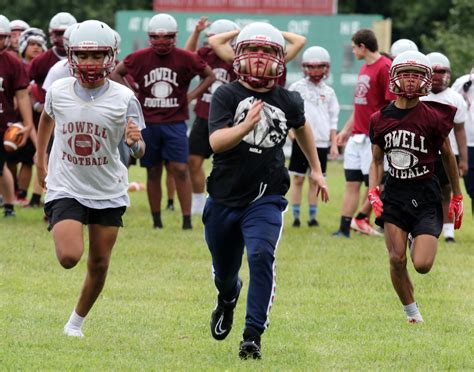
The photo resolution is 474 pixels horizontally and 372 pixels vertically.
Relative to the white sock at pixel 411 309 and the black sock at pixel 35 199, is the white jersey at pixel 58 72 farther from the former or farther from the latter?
the white sock at pixel 411 309

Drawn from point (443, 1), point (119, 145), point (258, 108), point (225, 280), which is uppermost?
point (258, 108)

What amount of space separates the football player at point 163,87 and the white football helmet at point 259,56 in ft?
22.1

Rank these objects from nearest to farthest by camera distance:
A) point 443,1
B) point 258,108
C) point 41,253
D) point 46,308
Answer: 1. point 258,108
2. point 46,308
3. point 41,253
4. point 443,1

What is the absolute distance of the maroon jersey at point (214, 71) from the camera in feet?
53.7

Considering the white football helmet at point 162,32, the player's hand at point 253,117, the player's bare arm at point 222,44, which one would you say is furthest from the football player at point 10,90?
the player's hand at point 253,117

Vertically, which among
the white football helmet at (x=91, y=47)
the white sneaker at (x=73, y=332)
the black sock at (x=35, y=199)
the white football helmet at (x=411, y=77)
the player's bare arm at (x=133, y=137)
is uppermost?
the white football helmet at (x=91, y=47)

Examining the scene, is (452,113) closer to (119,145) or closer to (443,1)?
(119,145)

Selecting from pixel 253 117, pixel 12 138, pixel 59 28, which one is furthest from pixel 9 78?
pixel 253 117

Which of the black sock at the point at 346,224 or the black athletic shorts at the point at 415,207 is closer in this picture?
the black athletic shorts at the point at 415,207

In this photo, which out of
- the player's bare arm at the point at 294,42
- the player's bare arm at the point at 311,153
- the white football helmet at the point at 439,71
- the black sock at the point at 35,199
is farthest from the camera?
the black sock at the point at 35,199

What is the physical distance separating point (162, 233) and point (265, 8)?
15.4 metres

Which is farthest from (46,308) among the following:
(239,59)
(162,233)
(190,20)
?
(190,20)

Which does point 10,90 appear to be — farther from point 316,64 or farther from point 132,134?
point 132,134

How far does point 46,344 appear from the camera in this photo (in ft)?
27.8
